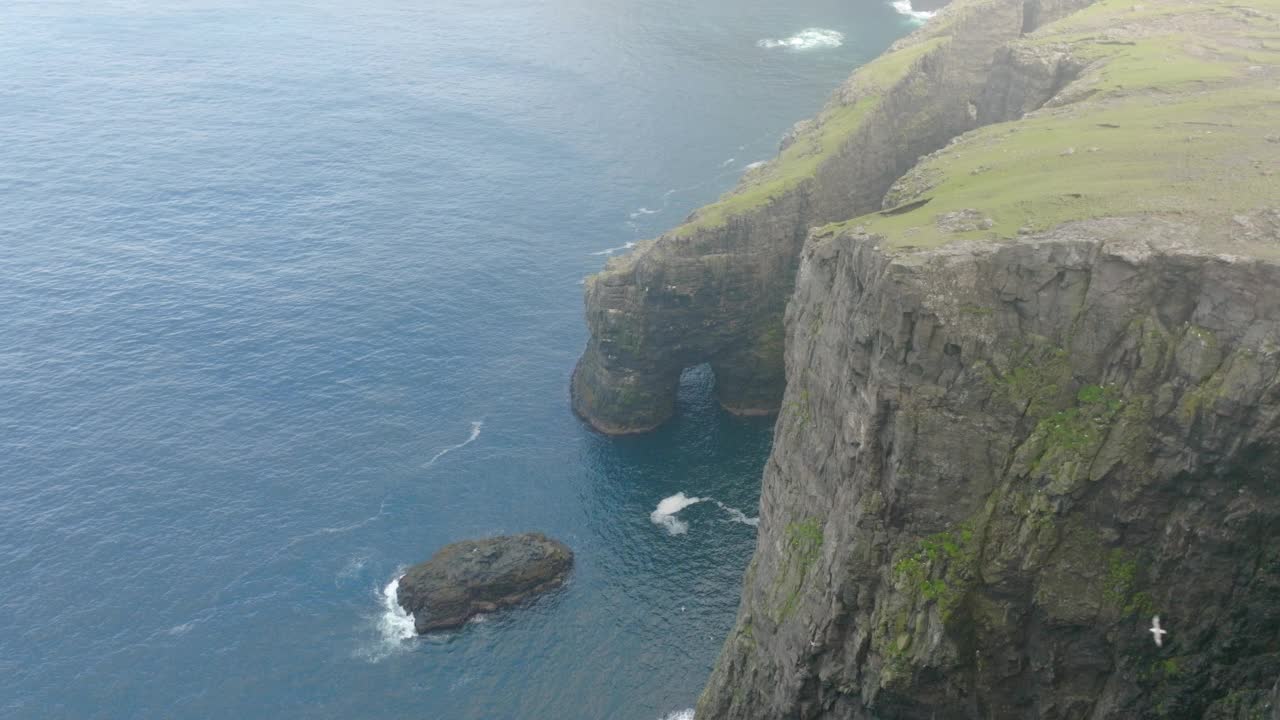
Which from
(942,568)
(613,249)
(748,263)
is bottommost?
(613,249)

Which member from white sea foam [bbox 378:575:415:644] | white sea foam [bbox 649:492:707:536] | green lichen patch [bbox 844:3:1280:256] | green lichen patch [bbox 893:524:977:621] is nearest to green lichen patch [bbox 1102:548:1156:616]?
green lichen patch [bbox 893:524:977:621]

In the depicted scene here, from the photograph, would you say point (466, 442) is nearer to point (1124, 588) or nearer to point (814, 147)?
point (814, 147)

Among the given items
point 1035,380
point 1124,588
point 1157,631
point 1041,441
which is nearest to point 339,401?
point 1035,380

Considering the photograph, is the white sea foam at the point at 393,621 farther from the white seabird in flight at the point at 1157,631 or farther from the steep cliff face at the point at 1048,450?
the white seabird in flight at the point at 1157,631

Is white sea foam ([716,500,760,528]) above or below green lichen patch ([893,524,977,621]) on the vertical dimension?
below

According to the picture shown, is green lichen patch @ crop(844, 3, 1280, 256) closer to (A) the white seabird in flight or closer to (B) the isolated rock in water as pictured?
(A) the white seabird in flight

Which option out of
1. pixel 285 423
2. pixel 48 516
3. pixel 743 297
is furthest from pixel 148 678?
pixel 743 297
